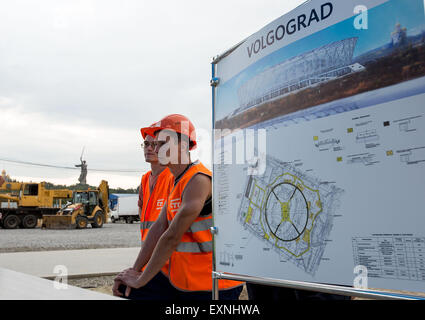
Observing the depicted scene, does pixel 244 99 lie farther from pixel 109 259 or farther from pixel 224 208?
pixel 109 259

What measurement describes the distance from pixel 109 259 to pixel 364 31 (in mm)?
7655

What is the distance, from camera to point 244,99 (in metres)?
2.12

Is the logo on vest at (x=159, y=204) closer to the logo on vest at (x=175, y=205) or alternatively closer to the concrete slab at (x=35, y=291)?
the logo on vest at (x=175, y=205)

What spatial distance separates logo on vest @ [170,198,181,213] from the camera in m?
2.47

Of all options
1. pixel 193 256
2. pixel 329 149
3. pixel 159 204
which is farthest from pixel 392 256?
pixel 159 204

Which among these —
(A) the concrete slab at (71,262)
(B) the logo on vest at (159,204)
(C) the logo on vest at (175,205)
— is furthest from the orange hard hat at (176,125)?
(A) the concrete slab at (71,262)

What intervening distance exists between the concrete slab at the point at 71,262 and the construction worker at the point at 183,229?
13.2 feet

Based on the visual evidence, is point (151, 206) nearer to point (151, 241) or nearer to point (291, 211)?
point (151, 241)

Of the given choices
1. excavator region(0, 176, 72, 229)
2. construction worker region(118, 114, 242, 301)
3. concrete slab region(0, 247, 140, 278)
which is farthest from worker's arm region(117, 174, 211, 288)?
excavator region(0, 176, 72, 229)

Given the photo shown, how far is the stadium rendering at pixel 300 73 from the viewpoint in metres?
1.59
